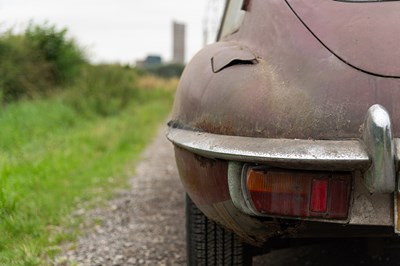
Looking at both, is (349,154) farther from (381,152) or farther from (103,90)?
(103,90)

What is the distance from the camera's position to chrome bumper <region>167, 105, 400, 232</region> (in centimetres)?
149

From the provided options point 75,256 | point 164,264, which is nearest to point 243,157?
point 164,264

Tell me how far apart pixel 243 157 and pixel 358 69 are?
1.48ft

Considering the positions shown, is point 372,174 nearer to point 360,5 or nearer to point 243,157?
point 243,157

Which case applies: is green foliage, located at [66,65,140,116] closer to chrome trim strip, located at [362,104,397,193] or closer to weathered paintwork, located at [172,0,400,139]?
weathered paintwork, located at [172,0,400,139]

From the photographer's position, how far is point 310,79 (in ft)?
5.60

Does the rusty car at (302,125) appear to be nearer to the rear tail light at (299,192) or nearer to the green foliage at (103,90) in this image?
the rear tail light at (299,192)

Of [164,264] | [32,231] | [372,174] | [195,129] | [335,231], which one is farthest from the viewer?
[32,231]

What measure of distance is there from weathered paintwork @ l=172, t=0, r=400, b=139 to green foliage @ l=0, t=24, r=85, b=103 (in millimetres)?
9130

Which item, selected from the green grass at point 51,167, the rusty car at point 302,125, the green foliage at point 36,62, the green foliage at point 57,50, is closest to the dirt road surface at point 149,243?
the green grass at point 51,167

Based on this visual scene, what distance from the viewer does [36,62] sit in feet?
45.6

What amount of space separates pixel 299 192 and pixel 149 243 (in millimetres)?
1946

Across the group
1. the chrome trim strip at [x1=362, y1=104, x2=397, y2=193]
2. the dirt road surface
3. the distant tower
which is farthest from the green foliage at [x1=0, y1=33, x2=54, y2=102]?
the distant tower

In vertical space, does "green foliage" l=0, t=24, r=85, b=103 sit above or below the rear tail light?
below
